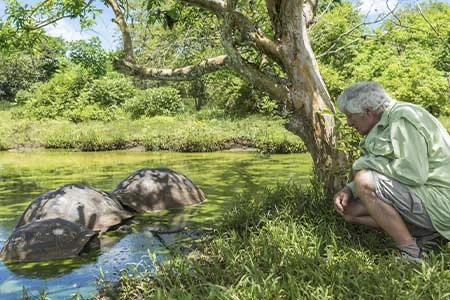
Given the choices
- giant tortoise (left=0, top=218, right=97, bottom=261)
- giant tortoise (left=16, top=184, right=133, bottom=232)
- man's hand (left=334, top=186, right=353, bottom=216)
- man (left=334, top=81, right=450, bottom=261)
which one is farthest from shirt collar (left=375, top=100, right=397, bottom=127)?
giant tortoise (left=16, top=184, right=133, bottom=232)

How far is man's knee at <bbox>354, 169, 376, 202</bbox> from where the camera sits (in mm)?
3181

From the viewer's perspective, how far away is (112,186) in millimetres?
8242

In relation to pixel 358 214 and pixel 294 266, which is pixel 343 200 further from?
pixel 294 266

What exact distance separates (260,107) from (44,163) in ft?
28.8

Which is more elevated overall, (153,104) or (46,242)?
(153,104)

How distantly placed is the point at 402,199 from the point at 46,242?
3167 mm

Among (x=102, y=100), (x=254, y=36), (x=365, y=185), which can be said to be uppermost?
(x=102, y=100)

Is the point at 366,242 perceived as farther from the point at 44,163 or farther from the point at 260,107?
the point at 260,107

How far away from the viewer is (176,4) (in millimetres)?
6141

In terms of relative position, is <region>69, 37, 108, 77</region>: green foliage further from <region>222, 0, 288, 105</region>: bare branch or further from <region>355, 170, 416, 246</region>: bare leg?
<region>355, 170, 416, 246</region>: bare leg

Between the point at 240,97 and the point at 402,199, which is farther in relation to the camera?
the point at 240,97

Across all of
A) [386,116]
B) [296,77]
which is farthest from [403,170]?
[296,77]

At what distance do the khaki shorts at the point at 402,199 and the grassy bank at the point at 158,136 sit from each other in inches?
366

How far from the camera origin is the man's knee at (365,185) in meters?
3.18
